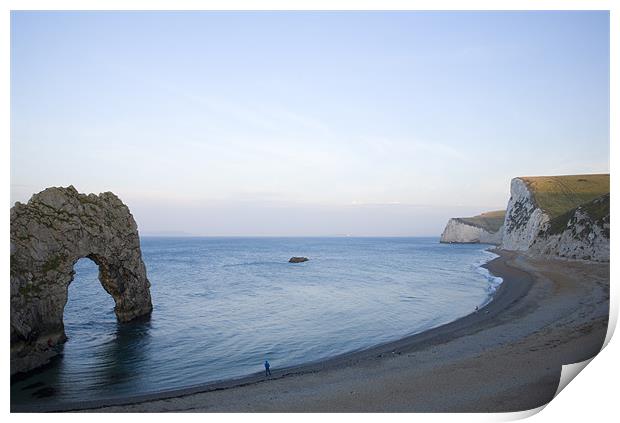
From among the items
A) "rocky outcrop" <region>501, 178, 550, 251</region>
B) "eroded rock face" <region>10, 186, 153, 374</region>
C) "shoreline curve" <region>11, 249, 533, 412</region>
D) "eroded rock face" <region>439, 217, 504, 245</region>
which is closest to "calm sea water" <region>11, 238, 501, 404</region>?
"shoreline curve" <region>11, 249, 533, 412</region>

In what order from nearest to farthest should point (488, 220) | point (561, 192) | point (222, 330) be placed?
1. point (222, 330)
2. point (561, 192)
3. point (488, 220)

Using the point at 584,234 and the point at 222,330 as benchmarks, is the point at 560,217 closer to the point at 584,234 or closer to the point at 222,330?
the point at 584,234

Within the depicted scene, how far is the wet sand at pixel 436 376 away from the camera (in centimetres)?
1007

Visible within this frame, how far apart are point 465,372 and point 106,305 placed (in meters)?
24.5

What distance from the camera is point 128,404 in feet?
37.3

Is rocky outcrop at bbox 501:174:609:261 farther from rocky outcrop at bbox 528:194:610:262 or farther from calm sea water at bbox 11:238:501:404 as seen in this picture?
calm sea water at bbox 11:238:501:404

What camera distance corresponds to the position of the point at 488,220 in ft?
A: 463

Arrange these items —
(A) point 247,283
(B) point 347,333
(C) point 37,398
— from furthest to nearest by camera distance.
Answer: (A) point 247,283, (B) point 347,333, (C) point 37,398

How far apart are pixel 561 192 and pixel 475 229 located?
8892 cm

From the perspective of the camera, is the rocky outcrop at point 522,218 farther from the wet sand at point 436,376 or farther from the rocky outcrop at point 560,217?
the wet sand at point 436,376

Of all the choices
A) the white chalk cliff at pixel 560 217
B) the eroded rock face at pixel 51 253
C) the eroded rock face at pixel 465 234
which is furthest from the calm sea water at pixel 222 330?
the eroded rock face at pixel 465 234

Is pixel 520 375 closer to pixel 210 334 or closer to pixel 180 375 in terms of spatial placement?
pixel 180 375

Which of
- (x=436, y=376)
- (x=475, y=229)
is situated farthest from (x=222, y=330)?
(x=475, y=229)

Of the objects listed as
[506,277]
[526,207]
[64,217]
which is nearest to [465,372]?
[64,217]
